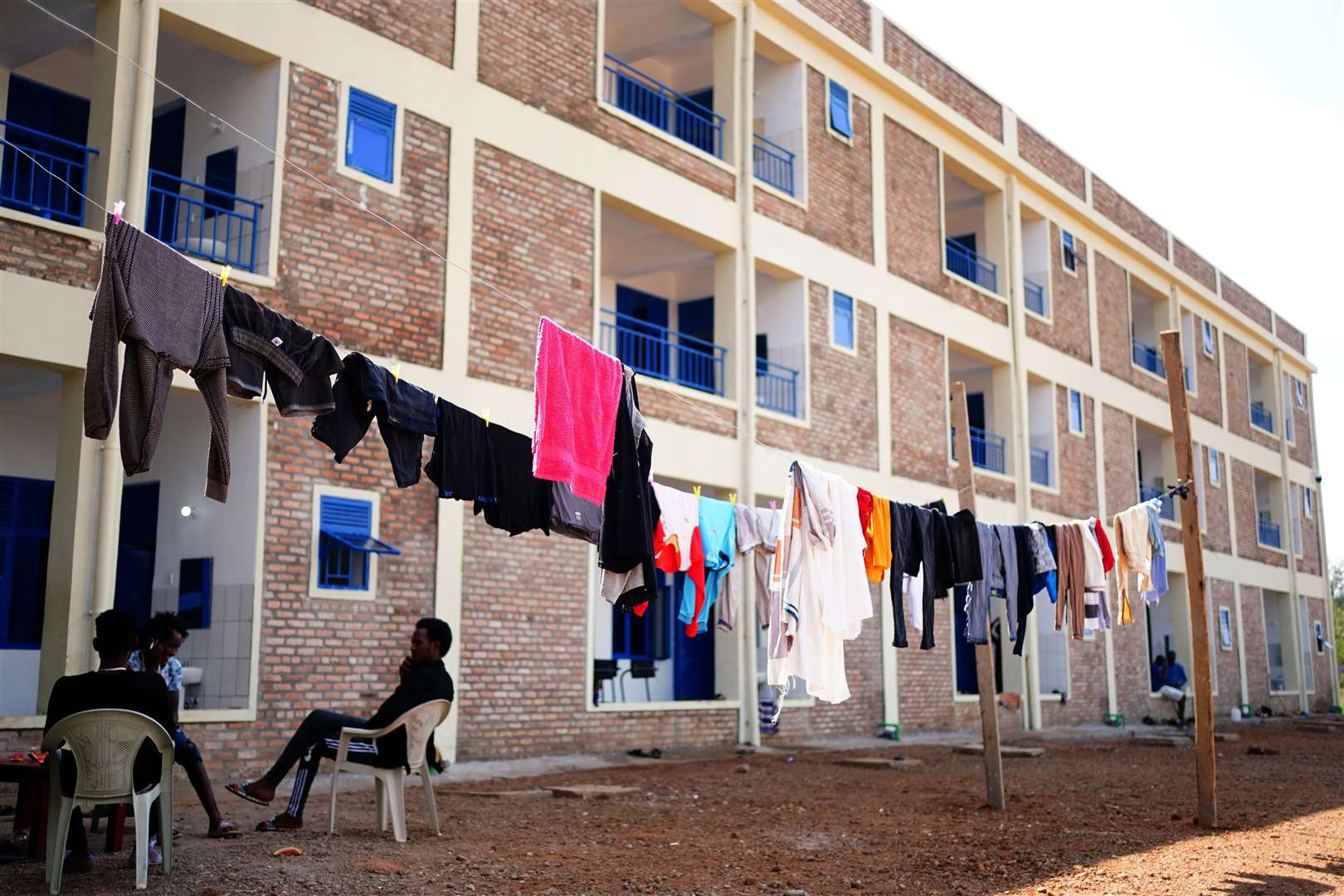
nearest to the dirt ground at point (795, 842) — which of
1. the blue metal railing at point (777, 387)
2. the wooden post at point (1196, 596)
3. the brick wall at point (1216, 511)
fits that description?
the wooden post at point (1196, 596)

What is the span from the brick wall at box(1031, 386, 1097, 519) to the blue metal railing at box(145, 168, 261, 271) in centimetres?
1607

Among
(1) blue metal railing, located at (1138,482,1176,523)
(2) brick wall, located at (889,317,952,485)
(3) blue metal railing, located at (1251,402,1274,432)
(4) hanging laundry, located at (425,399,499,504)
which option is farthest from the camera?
(3) blue metal railing, located at (1251,402,1274,432)

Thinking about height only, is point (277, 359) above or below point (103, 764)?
above

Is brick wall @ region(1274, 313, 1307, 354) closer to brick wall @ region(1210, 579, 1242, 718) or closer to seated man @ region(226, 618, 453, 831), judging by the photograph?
brick wall @ region(1210, 579, 1242, 718)

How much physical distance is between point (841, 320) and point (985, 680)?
9.64 m

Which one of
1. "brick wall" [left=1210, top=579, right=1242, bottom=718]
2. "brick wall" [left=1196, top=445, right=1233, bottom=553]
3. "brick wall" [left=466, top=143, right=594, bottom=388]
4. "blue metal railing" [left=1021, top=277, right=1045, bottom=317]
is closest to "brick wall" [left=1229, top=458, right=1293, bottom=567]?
"brick wall" [left=1196, top=445, right=1233, bottom=553]

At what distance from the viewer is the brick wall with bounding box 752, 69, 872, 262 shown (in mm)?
18516

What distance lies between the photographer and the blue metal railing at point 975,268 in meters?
23.9

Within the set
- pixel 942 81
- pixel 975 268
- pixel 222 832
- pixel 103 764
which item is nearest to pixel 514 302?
pixel 222 832

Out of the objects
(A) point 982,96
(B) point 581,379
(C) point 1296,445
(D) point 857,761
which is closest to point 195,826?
(B) point 581,379

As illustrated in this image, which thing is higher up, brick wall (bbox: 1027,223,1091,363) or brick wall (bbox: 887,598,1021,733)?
brick wall (bbox: 1027,223,1091,363)

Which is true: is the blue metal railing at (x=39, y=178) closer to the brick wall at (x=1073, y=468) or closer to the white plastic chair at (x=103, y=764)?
the white plastic chair at (x=103, y=764)

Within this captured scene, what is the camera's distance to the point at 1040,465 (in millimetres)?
24641

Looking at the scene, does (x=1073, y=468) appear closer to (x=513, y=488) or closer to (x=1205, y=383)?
(x=1205, y=383)
